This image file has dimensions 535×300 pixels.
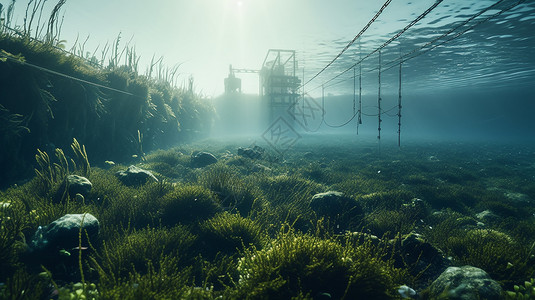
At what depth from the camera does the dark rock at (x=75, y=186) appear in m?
4.68

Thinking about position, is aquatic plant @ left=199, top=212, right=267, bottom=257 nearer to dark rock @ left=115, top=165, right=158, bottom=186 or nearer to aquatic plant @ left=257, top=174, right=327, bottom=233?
aquatic plant @ left=257, top=174, right=327, bottom=233

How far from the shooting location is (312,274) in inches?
96.0

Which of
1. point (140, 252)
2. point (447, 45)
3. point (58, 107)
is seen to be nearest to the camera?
point (140, 252)

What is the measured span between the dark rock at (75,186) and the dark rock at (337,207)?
4.99 meters

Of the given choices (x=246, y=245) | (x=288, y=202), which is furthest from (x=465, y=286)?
(x=288, y=202)

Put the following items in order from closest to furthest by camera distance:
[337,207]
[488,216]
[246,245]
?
1. [246,245]
2. [337,207]
3. [488,216]

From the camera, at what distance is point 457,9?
489 inches

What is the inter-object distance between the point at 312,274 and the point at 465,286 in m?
1.66

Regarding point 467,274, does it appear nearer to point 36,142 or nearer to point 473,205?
point 473,205

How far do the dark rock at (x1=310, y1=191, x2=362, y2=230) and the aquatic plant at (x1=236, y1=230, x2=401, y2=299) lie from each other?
2.36 meters

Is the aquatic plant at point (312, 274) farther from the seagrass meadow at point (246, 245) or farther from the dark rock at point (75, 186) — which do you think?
the dark rock at point (75, 186)

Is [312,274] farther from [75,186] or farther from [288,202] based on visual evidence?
[75,186]

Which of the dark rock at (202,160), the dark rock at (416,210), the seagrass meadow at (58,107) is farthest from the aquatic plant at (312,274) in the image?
the dark rock at (202,160)

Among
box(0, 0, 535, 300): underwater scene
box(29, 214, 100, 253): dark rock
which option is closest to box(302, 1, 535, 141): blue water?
box(0, 0, 535, 300): underwater scene
